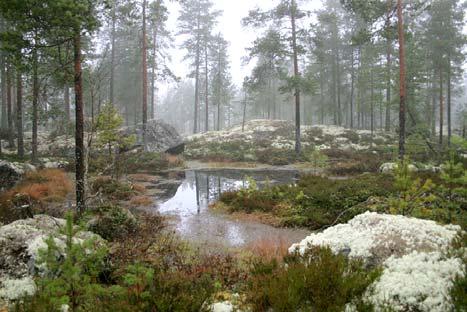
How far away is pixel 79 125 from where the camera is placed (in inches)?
346

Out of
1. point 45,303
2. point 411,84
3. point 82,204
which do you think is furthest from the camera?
point 411,84

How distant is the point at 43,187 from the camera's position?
12234 millimetres

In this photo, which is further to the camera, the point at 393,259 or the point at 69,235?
the point at 393,259

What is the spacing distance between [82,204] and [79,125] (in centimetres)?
217

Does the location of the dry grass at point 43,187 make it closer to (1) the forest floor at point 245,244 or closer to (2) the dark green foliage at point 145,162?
(1) the forest floor at point 245,244

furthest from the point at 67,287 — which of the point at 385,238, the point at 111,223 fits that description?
the point at 111,223

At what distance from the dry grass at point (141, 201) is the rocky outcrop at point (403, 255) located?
7.74 m

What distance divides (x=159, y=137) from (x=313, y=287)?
22949mm

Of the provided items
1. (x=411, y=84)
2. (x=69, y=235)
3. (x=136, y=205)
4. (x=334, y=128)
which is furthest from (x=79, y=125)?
(x=334, y=128)

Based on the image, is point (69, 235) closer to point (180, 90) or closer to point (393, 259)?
point (393, 259)

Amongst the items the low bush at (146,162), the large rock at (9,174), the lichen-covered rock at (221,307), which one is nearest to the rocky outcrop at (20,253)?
the lichen-covered rock at (221,307)

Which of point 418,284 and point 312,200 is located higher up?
point 418,284

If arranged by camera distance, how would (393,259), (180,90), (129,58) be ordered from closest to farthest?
(393,259) < (129,58) < (180,90)

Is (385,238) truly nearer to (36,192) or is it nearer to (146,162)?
(36,192)
